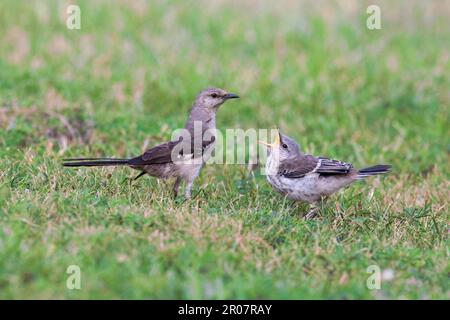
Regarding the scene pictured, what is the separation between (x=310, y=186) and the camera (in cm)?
707

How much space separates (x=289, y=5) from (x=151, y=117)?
5788 mm

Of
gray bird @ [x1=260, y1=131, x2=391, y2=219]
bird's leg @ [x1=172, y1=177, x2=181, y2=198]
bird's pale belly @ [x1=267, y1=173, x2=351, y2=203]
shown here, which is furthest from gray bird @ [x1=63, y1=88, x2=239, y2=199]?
bird's pale belly @ [x1=267, y1=173, x2=351, y2=203]

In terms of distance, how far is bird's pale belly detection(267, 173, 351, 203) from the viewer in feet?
23.2

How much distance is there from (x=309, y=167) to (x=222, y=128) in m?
2.90

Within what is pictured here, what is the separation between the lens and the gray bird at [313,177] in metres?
7.07

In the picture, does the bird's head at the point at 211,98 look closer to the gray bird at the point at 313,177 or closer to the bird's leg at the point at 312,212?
the gray bird at the point at 313,177

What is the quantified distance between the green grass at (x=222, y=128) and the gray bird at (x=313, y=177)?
0.63ft

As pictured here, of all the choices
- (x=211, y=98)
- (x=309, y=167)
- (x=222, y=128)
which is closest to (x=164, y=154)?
(x=211, y=98)

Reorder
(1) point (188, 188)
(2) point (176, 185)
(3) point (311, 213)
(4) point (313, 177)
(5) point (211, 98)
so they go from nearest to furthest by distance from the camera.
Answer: (3) point (311, 213) → (4) point (313, 177) → (1) point (188, 188) → (2) point (176, 185) → (5) point (211, 98)

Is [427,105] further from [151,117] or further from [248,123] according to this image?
[151,117]

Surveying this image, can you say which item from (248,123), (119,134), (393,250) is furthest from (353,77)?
(393,250)

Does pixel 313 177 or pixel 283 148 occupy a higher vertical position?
pixel 283 148

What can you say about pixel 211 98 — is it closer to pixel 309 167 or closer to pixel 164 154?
pixel 164 154
